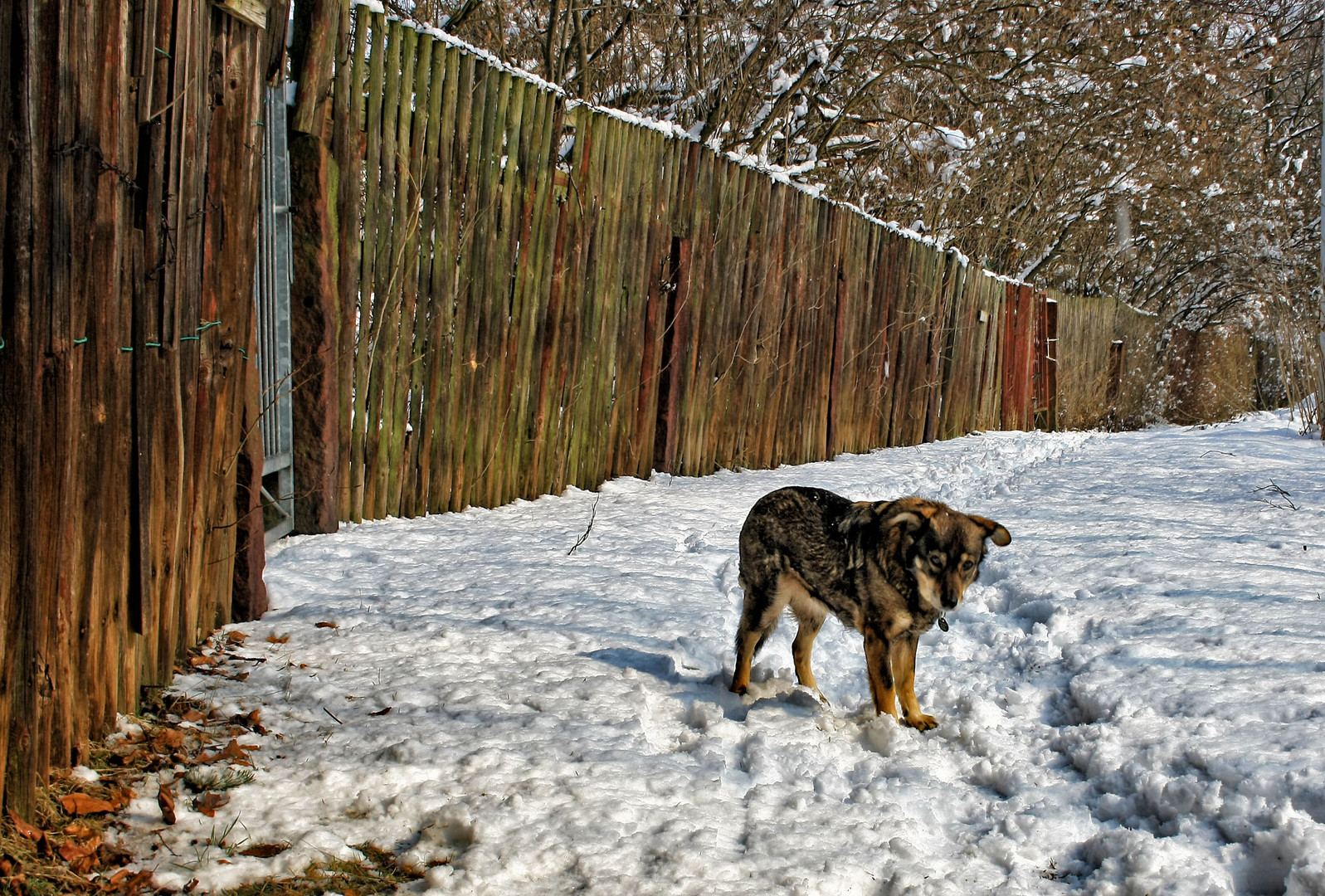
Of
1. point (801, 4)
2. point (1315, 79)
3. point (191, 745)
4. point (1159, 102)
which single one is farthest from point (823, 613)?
point (1315, 79)

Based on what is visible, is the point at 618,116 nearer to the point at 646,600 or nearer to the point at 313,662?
the point at 646,600

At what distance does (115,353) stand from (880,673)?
9.37ft

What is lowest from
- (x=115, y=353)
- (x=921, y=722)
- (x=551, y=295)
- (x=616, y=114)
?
(x=921, y=722)

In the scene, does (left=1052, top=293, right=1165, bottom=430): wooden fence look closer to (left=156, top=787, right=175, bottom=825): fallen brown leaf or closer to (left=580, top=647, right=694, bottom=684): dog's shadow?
(left=580, top=647, right=694, bottom=684): dog's shadow

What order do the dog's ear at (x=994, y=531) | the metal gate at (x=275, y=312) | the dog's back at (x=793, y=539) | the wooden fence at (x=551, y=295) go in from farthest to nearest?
→ 1. the wooden fence at (x=551, y=295)
2. the metal gate at (x=275, y=312)
3. the dog's back at (x=793, y=539)
4. the dog's ear at (x=994, y=531)

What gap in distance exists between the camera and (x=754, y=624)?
426 centimetres

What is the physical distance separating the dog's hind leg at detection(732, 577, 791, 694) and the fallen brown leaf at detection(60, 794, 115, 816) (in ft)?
7.50

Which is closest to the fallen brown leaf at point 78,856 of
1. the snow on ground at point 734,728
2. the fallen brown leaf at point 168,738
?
the snow on ground at point 734,728

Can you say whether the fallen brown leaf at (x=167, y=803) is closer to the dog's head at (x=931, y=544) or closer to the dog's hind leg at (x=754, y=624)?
the dog's hind leg at (x=754, y=624)

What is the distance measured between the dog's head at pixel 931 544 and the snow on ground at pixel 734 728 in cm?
53

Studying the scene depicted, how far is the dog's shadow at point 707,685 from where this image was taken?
406 centimetres

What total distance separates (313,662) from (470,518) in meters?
2.46

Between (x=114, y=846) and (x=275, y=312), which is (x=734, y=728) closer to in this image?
(x=114, y=846)

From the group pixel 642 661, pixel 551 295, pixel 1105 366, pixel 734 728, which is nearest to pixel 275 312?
pixel 551 295
